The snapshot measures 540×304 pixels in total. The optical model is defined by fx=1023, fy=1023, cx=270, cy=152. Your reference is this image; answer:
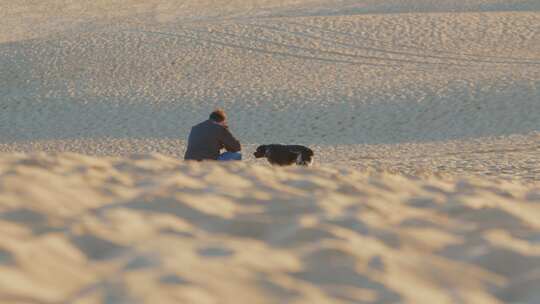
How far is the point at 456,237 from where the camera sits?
215 inches

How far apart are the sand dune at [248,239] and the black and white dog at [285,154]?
120 inches

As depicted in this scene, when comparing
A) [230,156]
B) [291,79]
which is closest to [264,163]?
[230,156]

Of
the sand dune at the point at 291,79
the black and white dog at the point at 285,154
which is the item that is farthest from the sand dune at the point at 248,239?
the sand dune at the point at 291,79

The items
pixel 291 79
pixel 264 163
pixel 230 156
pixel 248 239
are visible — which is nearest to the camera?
pixel 248 239

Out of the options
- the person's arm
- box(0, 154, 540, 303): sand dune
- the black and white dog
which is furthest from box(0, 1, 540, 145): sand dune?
box(0, 154, 540, 303): sand dune

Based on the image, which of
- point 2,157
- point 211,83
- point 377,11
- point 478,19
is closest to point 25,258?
point 2,157

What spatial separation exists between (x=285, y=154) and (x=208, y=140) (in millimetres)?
785

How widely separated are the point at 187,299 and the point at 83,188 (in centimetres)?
200

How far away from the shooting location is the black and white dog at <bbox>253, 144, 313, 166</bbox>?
991 cm

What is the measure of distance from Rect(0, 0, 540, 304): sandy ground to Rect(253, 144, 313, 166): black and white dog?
834 mm

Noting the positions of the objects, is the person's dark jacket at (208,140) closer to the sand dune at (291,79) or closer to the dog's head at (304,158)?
the dog's head at (304,158)

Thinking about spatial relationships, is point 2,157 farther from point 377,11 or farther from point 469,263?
point 377,11

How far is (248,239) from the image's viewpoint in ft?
16.8

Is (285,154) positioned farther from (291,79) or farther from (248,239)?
(291,79)
